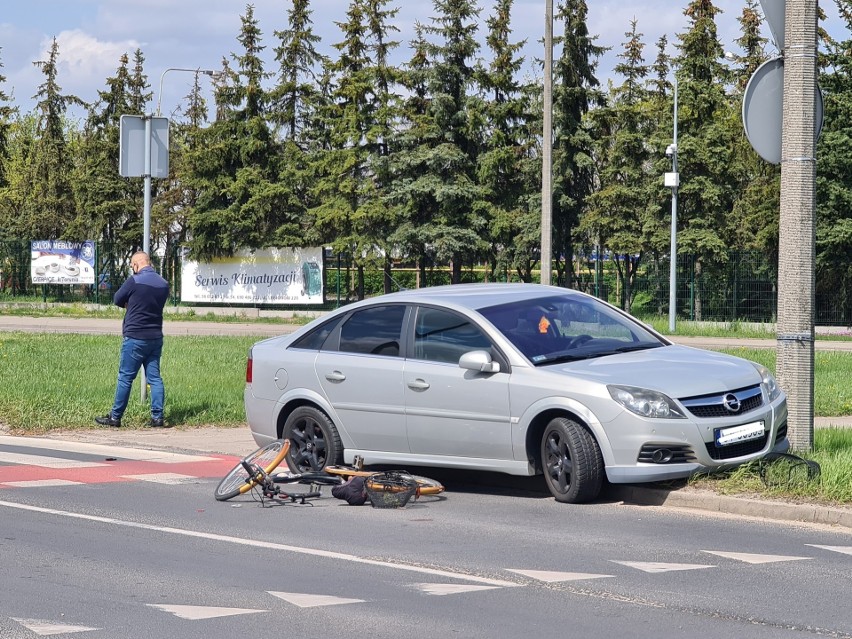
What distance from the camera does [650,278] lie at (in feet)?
140

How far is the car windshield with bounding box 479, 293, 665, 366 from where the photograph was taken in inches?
391

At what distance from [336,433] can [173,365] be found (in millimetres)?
11645

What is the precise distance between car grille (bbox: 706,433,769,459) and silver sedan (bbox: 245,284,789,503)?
1 cm

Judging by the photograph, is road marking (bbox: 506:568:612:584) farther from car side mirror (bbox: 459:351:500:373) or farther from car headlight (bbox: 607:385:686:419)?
car side mirror (bbox: 459:351:500:373)

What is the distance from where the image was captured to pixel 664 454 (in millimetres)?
9117

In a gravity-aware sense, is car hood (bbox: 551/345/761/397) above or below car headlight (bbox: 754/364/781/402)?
above

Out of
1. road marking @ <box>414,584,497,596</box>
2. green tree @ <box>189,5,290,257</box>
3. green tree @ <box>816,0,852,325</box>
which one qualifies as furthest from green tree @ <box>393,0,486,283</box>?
road marking @ <box>414,584,497,596</box>

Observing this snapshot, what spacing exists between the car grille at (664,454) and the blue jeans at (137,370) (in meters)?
6.92

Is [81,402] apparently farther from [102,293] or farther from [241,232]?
[102,293]

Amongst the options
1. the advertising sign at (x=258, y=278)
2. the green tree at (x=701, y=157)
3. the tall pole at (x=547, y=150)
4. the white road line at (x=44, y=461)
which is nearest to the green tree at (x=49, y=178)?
the advertising sign at (x=258, y=278)

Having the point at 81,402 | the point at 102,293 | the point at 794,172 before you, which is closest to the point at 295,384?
the point at 794,172

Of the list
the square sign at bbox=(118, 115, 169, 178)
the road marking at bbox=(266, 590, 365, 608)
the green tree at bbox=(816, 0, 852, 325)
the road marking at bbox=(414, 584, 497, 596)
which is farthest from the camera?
the green tree at bbox=(816, 0, 852, 325)

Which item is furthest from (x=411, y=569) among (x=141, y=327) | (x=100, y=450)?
(x=141, y=327)

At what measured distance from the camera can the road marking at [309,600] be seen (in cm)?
650
